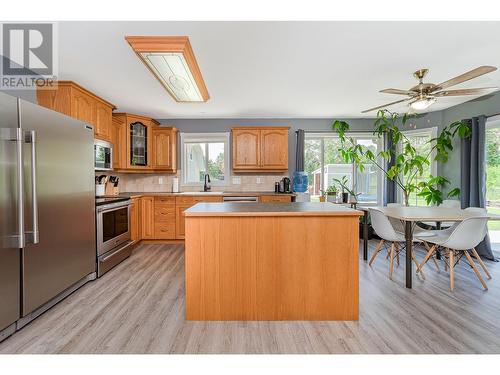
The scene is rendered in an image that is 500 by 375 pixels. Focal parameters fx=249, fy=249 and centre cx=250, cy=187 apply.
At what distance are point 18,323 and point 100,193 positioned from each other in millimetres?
2343

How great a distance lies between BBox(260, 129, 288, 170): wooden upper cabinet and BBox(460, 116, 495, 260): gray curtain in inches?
112

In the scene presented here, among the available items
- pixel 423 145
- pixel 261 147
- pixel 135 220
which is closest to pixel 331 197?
pixel 261 147

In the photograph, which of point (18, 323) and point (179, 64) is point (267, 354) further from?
point (179, 64)

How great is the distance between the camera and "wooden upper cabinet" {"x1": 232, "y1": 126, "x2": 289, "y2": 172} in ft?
15.9

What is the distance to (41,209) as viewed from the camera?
2.10 m

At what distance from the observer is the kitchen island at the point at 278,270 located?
2.04 meters

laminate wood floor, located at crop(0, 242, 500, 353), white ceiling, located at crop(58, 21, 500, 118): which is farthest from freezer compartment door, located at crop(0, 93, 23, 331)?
white ceiling, located at crop(58, 21, 500, 118)

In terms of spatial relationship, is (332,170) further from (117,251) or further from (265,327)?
(117,251)

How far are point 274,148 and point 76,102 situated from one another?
10.5 ft

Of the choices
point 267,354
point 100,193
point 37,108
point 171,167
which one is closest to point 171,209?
point 171,167

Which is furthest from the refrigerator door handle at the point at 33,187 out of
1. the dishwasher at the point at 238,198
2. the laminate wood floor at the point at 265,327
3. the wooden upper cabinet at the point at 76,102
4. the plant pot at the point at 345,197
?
the plant pot at the point at 345,197

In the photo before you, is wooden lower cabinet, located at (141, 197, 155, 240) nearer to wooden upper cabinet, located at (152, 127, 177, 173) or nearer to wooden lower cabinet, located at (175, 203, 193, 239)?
wooden lower cabinet, located at (175, 203, 193, 239)

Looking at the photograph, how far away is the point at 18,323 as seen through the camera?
1.93 m

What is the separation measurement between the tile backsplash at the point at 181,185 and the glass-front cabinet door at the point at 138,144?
0.54m
